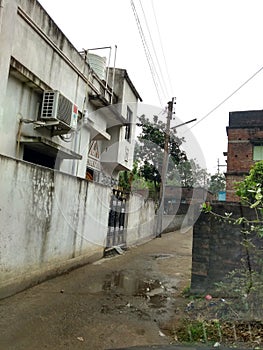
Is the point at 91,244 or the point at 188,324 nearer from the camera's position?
the point at 188,324

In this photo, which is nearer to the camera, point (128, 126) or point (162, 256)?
point (162, 256)

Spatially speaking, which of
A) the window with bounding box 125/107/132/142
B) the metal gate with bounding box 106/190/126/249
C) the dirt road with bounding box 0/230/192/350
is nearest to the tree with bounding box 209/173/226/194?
the window with bounding box 125/107/132/142

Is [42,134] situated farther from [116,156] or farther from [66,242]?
[116,156]

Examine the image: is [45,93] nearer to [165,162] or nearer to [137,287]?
[137,287]

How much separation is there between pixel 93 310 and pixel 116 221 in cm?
505

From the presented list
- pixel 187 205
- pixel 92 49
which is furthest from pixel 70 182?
pixel 187 205

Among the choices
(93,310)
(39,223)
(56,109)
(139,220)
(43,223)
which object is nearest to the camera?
(93,310)

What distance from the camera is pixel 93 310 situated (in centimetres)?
374

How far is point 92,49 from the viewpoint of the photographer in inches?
342

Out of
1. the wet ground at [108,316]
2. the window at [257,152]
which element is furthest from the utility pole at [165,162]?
the wet ground at [108,316]

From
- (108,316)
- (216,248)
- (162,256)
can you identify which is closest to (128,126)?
(162,256)

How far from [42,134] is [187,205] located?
19962mm

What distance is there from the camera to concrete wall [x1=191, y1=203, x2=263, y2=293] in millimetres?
4289

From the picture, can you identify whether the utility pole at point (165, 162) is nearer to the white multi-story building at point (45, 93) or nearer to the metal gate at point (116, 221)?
the metal gate at point (116, 221)
